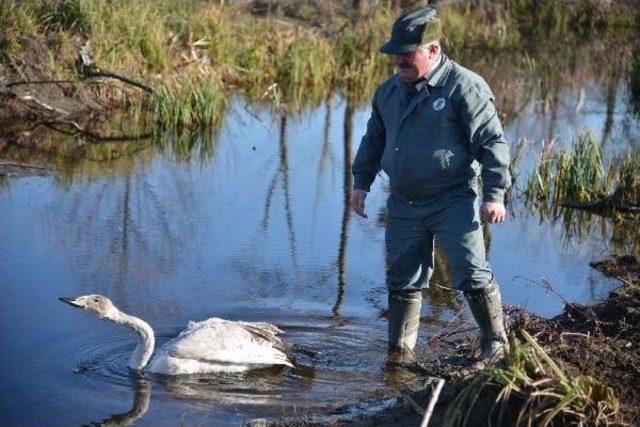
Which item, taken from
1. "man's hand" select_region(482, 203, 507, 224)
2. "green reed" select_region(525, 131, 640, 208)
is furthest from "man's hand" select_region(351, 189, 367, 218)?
"green reed" select_region(525, 131, 640, 208)

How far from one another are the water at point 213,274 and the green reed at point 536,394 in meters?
1.37

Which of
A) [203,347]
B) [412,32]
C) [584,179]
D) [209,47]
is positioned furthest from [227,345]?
[209,47]

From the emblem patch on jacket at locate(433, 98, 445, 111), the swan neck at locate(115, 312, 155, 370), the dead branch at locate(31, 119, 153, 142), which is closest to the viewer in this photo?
the emblem patch on jacket at locate(433, 98, 445, 111)

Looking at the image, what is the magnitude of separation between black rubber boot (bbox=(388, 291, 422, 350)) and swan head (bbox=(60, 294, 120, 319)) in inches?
69.8

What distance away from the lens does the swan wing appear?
725 cm

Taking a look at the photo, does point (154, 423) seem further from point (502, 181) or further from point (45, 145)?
point (45, 145)

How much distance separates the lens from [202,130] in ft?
52.6

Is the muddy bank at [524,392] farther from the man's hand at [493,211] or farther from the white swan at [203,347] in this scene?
the white swan at [203,347]

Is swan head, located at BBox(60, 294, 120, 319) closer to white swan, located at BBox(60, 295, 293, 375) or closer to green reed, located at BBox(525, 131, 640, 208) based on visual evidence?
white swan, located at BBox(60, 295, 293, 375)

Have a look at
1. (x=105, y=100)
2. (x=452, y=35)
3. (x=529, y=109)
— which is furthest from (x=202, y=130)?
(x=452, y=35)

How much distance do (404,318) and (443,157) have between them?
1.22 metres

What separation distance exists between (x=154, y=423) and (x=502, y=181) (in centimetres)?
236

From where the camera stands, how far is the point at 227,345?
24.0 ft

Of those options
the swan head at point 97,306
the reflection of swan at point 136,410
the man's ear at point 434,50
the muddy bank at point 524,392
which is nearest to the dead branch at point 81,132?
the swan head at point 97,306
